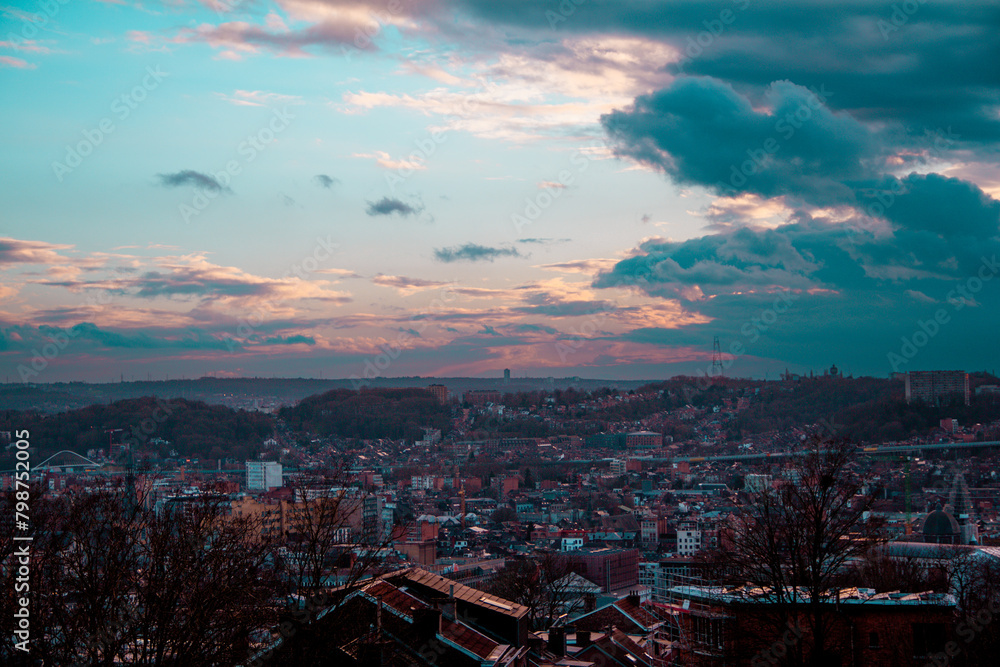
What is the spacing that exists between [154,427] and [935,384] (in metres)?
102

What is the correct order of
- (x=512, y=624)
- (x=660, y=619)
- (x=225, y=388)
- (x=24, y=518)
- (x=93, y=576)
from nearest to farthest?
(x=93, y=576) → (x=24, y=518) → (x=512, y=624) → (x=660, y=619) → (x=225, y=388)

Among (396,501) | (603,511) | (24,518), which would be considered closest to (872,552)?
(24,518)

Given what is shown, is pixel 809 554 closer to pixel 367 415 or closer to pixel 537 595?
pixel 537 595

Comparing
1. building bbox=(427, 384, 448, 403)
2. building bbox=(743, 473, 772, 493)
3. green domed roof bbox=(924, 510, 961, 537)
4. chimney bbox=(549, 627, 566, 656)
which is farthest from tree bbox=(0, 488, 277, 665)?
building bbox=(427, 384, 448, 403)

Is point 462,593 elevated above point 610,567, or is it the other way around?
point 462,593

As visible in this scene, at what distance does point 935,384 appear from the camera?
446 ft

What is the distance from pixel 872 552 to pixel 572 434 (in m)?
135

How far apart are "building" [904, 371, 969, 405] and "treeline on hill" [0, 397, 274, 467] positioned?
8773 centimetres

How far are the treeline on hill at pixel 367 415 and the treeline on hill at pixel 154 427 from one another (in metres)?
7.51

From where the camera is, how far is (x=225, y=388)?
619 ft

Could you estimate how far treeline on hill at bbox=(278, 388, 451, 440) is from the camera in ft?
485

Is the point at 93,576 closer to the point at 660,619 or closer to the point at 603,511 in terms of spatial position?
the point at 660,619

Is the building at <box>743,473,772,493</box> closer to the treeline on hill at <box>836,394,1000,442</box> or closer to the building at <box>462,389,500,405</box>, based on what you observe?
the treeline on hill at <box>836,394,1000,442</box>

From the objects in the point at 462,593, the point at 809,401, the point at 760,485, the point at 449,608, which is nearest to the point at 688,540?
the point at 760,485
